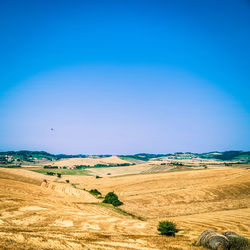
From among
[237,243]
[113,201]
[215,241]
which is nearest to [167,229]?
[215,241]

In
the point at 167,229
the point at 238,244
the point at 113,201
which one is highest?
the point at 238,244

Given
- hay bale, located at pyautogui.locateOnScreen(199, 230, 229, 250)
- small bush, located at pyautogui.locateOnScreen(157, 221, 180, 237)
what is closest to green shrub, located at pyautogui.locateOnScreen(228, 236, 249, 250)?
hay bale, located at pyautogui.locateOnScreen(199, 230, 229, 250)

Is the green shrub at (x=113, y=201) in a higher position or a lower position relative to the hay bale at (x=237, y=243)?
lower

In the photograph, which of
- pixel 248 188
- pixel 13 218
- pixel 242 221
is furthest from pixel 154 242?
pixel 248 188

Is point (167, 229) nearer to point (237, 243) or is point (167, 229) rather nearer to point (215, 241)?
point (215, 241)

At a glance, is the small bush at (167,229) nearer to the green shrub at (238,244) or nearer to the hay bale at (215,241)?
the hay bale at (215,241)

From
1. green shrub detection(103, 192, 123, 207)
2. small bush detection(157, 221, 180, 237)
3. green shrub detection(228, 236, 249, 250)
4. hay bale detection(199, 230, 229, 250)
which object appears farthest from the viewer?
green shrub detection(103, 192, 123, 207)

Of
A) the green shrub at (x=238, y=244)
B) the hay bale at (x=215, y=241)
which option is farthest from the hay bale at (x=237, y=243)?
the hay bale at (x=215, y=241)

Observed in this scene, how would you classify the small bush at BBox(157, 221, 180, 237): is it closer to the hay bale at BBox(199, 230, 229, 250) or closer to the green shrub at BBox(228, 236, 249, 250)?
the hay bale at BBox(199, 230, 229, 250)

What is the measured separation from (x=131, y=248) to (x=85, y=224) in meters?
7.28

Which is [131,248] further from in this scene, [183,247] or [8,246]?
[8,246]

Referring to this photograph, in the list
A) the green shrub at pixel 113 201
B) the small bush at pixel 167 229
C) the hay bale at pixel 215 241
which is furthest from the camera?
the green shrub at pixel 113 201

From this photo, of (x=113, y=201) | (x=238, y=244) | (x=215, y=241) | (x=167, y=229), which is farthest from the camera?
(x=113, y=201)

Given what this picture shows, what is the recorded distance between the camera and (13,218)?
53.5ft
